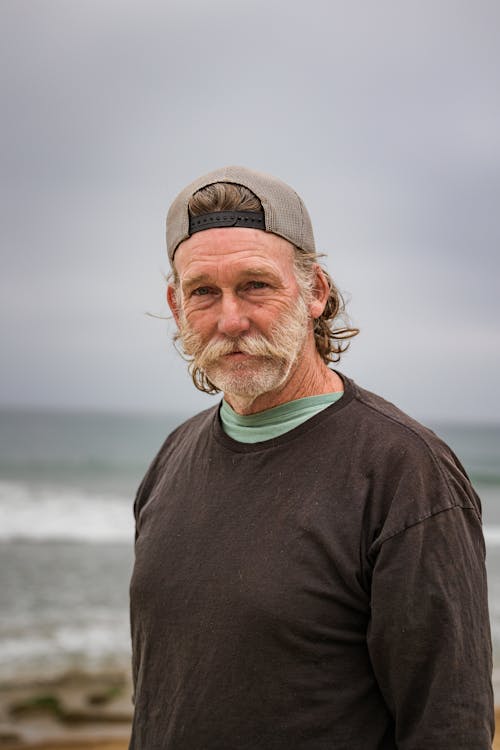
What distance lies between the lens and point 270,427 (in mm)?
1979

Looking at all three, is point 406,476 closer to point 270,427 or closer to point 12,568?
point 270,427

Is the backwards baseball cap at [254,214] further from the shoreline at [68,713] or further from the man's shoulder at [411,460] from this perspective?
the shoreline at [68,713]

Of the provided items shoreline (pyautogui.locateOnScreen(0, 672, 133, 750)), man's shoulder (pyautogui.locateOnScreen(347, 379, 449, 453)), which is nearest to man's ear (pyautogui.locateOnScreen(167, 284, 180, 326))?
man's shoulder (pyautogui.locateOnScreen(347, 379, 449, 453))

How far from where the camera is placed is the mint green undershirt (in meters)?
1.96

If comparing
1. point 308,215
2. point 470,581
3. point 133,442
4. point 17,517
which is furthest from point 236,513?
point 133,442

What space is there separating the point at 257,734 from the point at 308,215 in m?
1.27

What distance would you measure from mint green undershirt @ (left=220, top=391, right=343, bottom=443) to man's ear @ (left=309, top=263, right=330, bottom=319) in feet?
0.82

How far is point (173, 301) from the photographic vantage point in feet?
7.39

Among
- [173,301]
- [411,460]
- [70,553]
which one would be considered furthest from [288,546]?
[70,553]

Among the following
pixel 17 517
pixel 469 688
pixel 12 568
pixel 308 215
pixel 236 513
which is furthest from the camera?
pixel 17 517

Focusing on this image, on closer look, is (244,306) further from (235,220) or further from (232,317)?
(235,220)

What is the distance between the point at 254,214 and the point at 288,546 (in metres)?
0.80

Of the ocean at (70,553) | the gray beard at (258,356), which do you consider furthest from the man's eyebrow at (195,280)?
the ocean at (70,553)

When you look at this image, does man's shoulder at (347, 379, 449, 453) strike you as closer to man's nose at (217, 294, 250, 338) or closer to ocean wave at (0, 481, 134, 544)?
man's nose at (217, 294, 250, 338)
